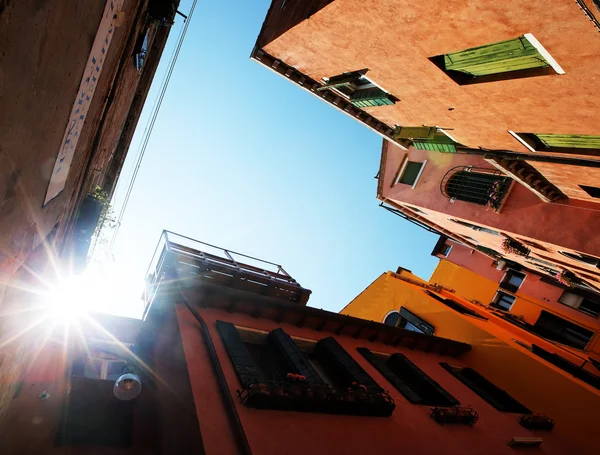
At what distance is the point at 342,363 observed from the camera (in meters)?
9.71

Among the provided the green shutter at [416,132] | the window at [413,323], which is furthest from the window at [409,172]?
the window at [413,323]

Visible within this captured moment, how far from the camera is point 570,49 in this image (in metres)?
5.11

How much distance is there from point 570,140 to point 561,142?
0.97ft

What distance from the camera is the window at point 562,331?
19609 millimetres

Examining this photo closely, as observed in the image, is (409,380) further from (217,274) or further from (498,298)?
(498,298)

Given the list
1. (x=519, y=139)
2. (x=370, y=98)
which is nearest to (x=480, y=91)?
(x=519, y=139)

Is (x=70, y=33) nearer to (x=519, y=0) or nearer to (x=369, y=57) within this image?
(x=519, y=0)

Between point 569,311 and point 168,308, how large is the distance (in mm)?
22055

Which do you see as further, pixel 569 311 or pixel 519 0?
pixel 569 311

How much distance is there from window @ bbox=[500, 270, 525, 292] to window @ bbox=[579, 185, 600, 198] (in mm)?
15124

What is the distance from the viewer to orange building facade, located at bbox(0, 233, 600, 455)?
6203mm

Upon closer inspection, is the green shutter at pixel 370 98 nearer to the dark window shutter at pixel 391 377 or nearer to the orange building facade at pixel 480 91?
the orange building facade at pixel 480 91

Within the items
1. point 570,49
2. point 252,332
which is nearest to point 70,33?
point 570,49

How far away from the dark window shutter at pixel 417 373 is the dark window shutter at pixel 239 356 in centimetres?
583
